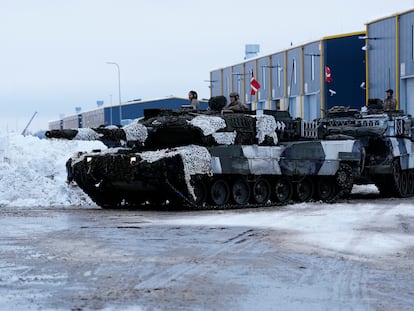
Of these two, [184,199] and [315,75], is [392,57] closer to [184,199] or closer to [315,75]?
[315,75]

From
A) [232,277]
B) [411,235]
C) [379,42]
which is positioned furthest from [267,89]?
[232,277]

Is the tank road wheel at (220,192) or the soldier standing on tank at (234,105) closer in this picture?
the tank road wheel at (220,192)

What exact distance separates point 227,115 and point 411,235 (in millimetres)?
7329

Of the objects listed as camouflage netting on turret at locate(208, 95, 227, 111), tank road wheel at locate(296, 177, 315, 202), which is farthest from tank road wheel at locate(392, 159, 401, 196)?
camouflage netting on turret at locate(208, 95, 227, 111)

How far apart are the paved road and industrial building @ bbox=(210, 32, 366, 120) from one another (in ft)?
98.2

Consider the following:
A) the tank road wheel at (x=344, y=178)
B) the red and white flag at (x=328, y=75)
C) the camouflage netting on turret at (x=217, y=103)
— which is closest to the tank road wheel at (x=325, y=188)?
the tank road wheel at (x=344, y=178)

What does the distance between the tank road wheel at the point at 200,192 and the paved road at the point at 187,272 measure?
158 inches

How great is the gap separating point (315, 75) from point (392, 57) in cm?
1034

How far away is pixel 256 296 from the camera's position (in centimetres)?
793

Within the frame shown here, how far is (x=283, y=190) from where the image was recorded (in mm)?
20203

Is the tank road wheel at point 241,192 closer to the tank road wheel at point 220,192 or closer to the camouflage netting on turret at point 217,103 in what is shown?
the tank road wheel at point 220,192

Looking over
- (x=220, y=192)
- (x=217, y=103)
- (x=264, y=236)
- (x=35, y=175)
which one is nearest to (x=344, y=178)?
(x=217, y=103)

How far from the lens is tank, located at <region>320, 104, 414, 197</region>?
2267 cm

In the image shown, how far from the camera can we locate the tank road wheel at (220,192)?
60.6 feet
